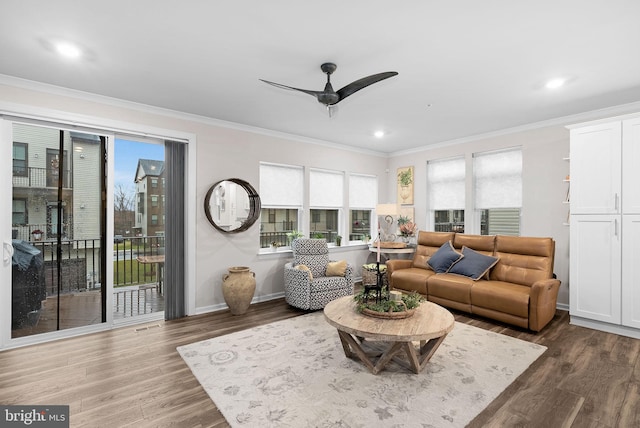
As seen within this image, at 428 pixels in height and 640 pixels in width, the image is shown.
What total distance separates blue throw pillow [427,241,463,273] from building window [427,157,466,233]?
1010 mm

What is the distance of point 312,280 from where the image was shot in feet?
14.4

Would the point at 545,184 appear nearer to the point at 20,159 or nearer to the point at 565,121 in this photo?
the point at 565,121

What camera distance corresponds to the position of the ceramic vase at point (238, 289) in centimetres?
415

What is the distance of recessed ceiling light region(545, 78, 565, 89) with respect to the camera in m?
3.16

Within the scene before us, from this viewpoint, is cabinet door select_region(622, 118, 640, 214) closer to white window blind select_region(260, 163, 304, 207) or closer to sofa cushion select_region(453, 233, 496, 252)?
sofa cushion select_region(453, 233, 496, 252)

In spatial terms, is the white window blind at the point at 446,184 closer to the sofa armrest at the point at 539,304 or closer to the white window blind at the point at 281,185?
the sofa armrest at the point at 539,304

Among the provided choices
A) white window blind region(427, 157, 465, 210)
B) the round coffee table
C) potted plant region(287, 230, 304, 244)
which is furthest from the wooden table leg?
white window blind region(427, 157, 465, 210)

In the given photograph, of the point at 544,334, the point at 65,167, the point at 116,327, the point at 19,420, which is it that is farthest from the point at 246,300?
the point at 544,334

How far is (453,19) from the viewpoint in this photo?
2195 mm

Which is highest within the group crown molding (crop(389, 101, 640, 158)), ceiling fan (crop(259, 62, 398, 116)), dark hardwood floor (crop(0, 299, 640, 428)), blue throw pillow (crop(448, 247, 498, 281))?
crown molding (crop(389, 101, 640, 158))

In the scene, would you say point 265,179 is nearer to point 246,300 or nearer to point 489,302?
point 246,300

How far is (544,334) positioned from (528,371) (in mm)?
1113

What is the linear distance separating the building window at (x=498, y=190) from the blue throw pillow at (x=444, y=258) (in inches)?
40.4

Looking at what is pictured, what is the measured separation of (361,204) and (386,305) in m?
3.84
